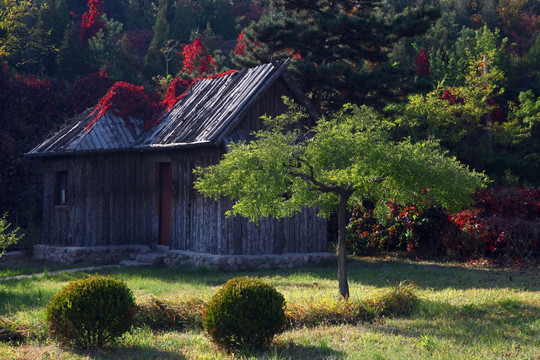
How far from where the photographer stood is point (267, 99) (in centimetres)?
1859

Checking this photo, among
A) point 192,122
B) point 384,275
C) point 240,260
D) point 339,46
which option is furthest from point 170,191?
point 339,46

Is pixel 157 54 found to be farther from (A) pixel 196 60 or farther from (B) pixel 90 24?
(A) pixel 196 60

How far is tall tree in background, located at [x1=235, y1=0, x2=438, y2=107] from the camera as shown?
2383 centimetres

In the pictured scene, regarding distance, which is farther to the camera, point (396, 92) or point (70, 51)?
point (70, 51)

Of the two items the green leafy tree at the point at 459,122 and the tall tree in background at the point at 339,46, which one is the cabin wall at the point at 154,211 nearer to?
the tall tree in background at the point at 339,46

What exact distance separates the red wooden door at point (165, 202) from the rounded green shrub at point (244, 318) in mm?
11388

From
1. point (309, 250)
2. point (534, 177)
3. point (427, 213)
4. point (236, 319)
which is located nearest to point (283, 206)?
point (236, 319)

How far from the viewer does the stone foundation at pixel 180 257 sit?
17.1 metres

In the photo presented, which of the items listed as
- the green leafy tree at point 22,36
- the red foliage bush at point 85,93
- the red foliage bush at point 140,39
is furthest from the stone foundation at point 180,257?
the red foliage bush at point 140,39

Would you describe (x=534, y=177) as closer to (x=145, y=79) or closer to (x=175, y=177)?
(x=175, y=177)

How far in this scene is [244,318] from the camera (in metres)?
8.21

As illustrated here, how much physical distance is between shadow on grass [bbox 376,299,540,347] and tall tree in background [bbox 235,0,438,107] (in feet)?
46.7

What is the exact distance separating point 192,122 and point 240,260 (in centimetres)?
472

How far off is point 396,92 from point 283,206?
1596cm
